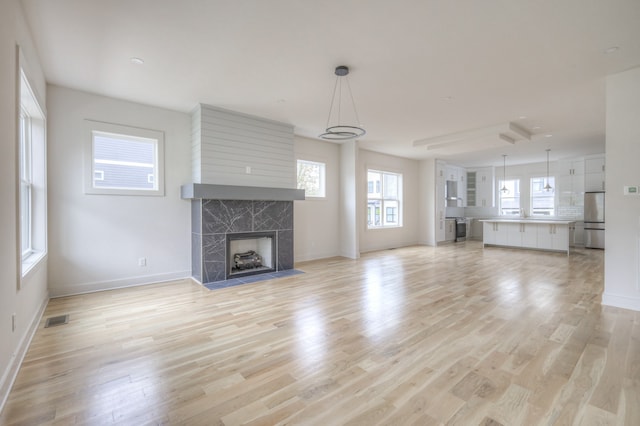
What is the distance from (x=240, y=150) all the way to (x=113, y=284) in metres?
2.89

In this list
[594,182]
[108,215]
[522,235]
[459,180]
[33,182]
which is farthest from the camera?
[459,180]

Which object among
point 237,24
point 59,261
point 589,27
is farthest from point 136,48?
point 589,27

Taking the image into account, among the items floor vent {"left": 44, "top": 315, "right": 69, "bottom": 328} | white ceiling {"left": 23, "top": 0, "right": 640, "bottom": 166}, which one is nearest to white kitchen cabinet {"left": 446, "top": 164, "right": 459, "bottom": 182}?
white ceiling {"left": 23, "top": 0, "right": 640, "bottom": 166}

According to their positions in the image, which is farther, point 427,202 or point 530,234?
point 427,202

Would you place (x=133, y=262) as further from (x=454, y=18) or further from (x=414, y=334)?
(x=454, y=18)

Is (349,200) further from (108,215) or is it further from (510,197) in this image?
(510,197)

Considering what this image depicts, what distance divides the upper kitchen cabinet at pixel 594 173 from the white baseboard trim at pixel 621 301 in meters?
6.67

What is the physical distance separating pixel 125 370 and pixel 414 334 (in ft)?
8.15

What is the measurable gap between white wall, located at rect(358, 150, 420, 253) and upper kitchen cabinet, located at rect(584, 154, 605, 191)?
188 inches

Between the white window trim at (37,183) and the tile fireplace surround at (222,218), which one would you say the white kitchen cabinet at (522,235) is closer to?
the tile fireplace surround at (222,218)

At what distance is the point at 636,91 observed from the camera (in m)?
3.52

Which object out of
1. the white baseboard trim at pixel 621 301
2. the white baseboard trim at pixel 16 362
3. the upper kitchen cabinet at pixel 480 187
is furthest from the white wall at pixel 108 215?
the upper kitchen cabinet at pixel 480 187

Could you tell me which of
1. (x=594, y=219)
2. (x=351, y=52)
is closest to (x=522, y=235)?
(x=594, y=219)

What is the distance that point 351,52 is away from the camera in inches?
126
